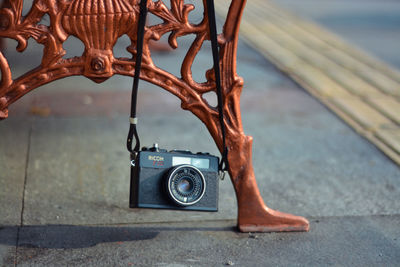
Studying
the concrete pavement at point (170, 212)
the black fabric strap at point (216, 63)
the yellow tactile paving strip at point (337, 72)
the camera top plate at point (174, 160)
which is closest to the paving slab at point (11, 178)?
the concrete pavement at point (170, 212)

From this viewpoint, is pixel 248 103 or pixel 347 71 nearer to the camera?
pixel 248 103

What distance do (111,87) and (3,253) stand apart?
331cm

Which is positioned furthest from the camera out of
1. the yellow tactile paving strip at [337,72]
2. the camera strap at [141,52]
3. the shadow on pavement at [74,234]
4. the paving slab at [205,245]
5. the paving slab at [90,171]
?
the yellow tactile paving strip at [337,72]

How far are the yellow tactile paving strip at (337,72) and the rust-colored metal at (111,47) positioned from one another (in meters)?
1.85

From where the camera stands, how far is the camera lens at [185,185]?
9.50ft

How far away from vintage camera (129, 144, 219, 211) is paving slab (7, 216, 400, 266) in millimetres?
254

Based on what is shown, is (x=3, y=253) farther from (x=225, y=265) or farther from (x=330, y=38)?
(x=330, y=38)

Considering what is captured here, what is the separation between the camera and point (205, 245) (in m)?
3.12

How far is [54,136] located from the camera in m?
4.70

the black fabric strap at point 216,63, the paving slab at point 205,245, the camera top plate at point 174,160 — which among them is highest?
the black fabric strap at point 216,63

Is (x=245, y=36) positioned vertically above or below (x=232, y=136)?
above

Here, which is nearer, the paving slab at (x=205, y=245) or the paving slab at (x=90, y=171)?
the paving slab at (x=205, y=245)

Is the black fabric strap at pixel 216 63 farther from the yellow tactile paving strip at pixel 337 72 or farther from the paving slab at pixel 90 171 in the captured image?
the yellow tactile paving strip at pixel 337 72

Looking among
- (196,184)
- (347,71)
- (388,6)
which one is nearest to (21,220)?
(196,184)
